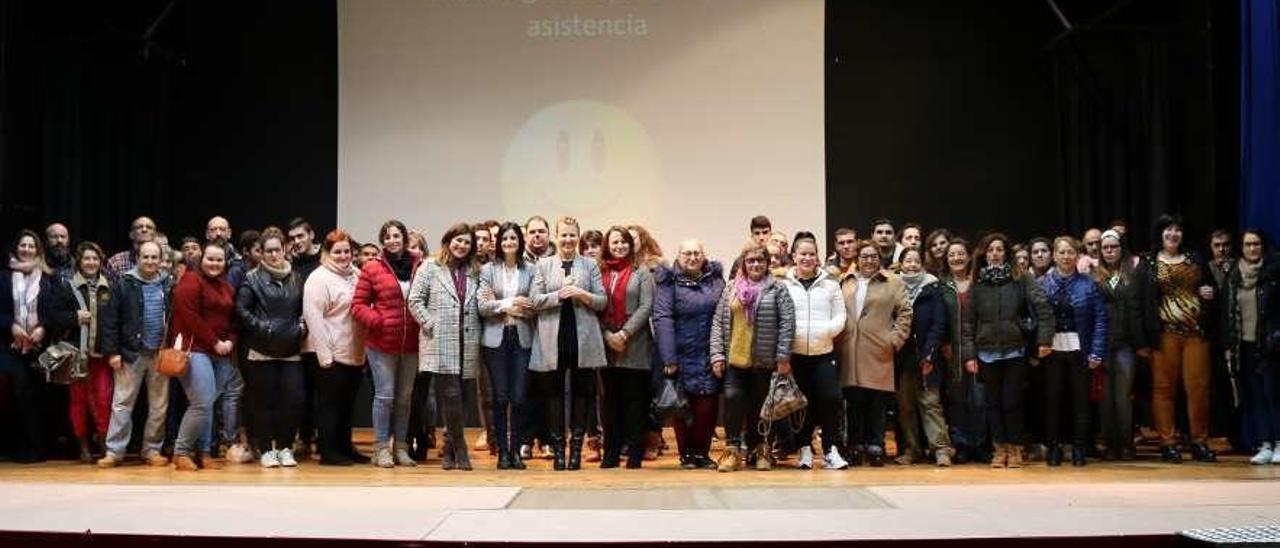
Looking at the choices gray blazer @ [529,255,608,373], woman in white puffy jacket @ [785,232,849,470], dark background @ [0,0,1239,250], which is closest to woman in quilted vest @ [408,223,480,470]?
gray blazer @ [529,255,608,373]

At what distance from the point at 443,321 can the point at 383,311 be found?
403 millimetres

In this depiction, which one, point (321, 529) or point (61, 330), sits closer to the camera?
point (321, 529)

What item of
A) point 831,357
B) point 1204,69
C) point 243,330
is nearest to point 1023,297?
point 831,357

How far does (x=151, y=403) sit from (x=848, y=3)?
6401 mm

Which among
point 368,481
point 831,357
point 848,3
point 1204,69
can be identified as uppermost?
point 848,3

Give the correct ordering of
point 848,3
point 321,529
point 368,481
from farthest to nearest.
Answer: point 848,3, point 368,481, point 321,529

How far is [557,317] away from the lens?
278 inches

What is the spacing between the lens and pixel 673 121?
1020 cm

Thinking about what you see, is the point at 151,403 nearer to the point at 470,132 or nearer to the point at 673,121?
the point at 470,132

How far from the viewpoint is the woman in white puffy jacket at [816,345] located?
284 inches

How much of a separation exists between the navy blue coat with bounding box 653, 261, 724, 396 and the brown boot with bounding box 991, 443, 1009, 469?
1.73 m

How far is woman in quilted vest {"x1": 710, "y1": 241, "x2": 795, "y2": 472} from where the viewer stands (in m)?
7.11

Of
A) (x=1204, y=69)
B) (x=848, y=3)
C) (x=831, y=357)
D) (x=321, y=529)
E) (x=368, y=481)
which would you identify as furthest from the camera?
(x=848, y=3)

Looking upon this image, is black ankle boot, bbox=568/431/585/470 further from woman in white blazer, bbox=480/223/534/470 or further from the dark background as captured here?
the dark background
